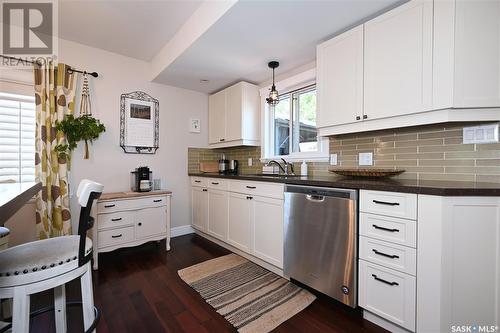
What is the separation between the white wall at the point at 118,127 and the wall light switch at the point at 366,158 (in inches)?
95.1

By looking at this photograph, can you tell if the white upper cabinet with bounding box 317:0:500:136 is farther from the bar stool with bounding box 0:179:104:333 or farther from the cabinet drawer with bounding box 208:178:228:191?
the bar stool with bounding box 0:179:104:333

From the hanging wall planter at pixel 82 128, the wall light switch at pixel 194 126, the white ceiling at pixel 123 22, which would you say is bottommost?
the hanging wall planter at pixel 82 128

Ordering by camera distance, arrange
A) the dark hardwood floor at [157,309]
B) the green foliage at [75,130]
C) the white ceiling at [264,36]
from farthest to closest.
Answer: the green foliage at [75,130]
the white ceiling at [264,36]
the dark hardwood floor at [157,309]

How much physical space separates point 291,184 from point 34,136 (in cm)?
270

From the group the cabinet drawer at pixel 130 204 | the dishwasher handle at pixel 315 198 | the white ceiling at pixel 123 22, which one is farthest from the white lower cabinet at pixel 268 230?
the white ceiling at pixel 123 22

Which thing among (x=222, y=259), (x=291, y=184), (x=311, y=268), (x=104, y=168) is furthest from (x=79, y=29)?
(x=311, y=268)

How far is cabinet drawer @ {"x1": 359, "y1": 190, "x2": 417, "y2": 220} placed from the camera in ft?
4.41

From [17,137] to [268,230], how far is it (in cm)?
272

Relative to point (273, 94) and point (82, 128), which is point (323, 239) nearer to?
point (273, 94)

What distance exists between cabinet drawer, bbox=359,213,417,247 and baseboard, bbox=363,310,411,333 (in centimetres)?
56

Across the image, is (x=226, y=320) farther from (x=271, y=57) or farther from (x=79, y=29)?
(x=79, y=29)

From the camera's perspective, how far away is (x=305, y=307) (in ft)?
5.68

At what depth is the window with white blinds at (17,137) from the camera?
2229 millimetres

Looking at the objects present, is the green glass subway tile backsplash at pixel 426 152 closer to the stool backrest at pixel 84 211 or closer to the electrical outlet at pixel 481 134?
the electrical outlet at pixel 481 134
